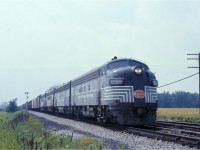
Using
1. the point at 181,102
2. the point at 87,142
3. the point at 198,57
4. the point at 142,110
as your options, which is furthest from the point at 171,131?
the point at 181,102

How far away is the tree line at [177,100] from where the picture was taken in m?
155

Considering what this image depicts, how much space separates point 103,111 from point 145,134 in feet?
18.0

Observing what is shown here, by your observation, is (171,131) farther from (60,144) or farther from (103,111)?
(60,144)

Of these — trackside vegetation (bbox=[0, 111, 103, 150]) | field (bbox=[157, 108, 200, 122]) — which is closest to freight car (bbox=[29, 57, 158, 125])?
trackside vegetation (bbox=[0, 111, 103, 150])

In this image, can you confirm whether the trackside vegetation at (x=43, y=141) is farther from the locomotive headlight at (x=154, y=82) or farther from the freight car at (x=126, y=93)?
the locomotive headlight at (x=154, y=82)

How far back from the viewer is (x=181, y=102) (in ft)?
519

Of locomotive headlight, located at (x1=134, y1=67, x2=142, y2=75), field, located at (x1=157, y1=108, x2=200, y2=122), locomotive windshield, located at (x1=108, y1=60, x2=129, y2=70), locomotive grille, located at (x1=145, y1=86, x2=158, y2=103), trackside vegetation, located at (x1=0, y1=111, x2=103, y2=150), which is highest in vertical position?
locomotive windshield, located at (x1=108, y1=60, x2=129, y2=70)

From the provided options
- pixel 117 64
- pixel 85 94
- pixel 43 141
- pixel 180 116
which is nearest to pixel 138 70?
pixel 117 64

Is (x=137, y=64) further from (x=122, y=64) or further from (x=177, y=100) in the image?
(x=177, y=100)

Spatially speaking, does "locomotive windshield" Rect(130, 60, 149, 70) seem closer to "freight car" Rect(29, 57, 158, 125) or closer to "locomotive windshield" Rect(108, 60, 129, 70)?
"freight car" Rect(29, 57, 158, 125)

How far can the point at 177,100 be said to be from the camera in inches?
6344

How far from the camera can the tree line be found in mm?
155150

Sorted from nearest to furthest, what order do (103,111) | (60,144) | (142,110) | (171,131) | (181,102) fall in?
(60,144) → (171,131) → (142,110) → (103,111) → (181,102)

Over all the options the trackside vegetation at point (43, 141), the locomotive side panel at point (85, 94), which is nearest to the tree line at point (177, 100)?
the locomotive side panel at point (85, 94)
